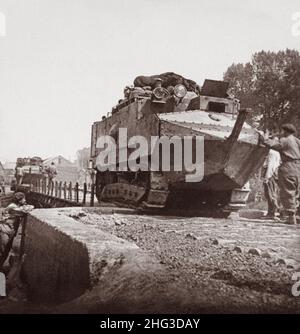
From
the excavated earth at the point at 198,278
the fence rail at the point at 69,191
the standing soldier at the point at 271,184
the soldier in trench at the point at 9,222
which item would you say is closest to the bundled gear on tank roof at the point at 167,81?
the standing soldier at the point at 271,184

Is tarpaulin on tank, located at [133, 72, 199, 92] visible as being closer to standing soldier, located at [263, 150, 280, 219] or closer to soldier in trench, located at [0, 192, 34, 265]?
standing soldier, located at [263, 150, 280, 219]

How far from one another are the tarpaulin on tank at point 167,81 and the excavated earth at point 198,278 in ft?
18.5

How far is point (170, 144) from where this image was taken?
8.42m

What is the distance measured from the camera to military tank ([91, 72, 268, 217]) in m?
8.25

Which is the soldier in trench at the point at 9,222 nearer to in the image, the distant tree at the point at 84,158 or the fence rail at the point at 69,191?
the fence rail at the point at 69,191

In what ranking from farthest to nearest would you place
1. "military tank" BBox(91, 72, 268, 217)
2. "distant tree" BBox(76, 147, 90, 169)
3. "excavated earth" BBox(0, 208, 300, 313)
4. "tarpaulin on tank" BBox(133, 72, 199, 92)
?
"distant tree" BBox(76, 147, 90, 169)
"tarpaulin on tank" BBox(133, 72, 199, 92)
"military tank" BBox(91, 72, 268, 217)
"excavated earth" BBox(0, 208, 300, 313)

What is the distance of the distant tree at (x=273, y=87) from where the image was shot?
1962cm

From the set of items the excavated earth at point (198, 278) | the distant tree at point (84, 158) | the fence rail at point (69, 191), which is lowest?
the distant tree at point (84, 158)

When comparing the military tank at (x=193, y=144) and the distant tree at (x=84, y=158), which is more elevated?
the military tank at (x=193, y=144)

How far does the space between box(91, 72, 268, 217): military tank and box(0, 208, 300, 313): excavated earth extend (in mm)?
2502

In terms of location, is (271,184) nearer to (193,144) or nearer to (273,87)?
(193,144)

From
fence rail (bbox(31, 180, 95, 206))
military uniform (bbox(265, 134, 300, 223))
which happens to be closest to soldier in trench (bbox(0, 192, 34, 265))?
fence rail (bbox(31, 180, 95, 206))
